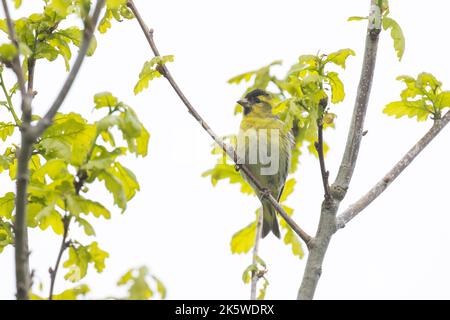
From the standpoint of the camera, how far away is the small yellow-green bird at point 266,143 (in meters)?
6.23

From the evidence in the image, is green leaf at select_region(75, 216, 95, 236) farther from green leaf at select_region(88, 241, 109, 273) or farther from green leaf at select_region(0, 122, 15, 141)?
green leaf at select_region(0, 122, 15, 141)

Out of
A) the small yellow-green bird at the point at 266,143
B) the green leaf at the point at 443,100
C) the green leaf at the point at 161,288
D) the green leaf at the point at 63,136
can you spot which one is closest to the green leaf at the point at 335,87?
the green leaf at the point at 443,100

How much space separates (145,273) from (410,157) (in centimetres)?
205

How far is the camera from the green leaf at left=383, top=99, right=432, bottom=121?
367 cm

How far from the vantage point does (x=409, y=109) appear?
12.1 feet

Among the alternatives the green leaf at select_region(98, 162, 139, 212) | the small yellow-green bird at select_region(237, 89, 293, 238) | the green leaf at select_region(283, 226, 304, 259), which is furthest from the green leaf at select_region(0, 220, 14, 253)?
the small yellow-green bird at select_region(237, 89, 293, 238)

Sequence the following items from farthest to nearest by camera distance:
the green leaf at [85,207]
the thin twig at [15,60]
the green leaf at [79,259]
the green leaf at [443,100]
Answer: the green leaf at [443,100], the green leaf at [79,259], the green leaf at [85,207], the thin twig at [15,60]

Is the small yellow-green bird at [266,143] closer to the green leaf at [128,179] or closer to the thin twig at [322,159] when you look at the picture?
the thin twig at [322,159]

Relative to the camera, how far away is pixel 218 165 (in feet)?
14.3

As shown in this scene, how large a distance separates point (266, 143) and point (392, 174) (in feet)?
9.19

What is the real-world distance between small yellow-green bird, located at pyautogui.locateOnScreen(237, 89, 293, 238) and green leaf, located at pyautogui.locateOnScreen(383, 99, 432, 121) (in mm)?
2422

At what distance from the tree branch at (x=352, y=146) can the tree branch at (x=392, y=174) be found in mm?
104

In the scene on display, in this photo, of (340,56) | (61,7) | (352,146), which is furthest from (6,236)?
(340,56)

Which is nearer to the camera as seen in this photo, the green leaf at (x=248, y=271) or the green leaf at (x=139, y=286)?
the green leaf at (x=139, y=286)
